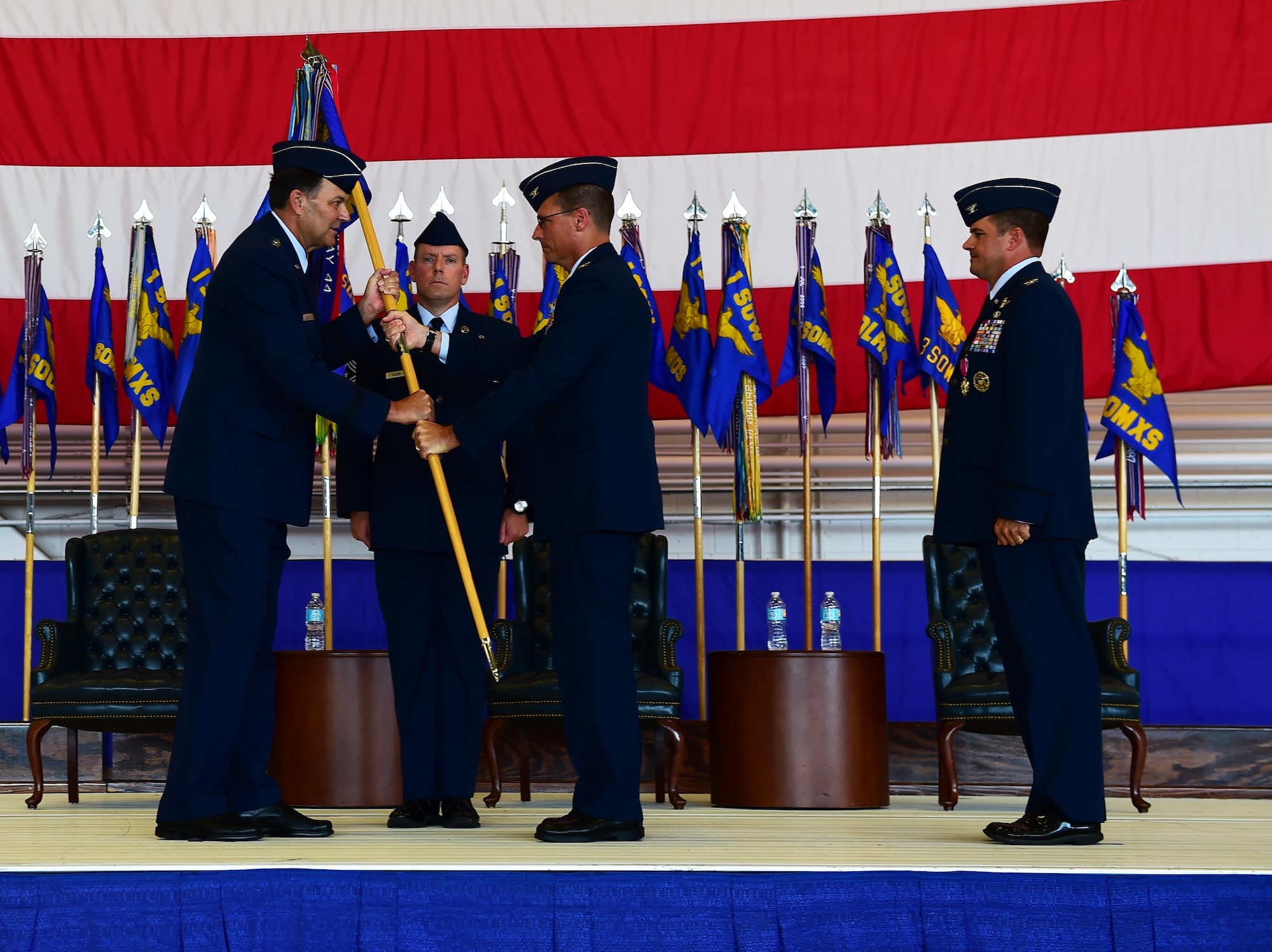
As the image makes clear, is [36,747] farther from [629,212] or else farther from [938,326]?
[938,326]

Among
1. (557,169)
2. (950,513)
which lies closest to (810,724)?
(950,513)

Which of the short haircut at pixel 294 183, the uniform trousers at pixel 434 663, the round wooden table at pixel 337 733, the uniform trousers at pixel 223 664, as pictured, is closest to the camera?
the uniform trousers at pixel 223 664

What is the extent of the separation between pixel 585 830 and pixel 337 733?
1.55 meters

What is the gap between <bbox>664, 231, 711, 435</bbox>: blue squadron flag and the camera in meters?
5.68

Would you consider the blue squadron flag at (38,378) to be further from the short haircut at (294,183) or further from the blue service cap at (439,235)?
the short haircut at (294,183)

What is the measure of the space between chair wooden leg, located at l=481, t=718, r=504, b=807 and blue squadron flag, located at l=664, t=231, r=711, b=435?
4.83 feet

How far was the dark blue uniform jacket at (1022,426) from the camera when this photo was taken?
3426 mm

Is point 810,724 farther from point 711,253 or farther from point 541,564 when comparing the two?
point 711,253

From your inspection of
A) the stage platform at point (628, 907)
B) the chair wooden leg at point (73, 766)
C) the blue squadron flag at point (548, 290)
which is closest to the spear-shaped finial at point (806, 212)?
the blue squadron flag at point (548, 290)

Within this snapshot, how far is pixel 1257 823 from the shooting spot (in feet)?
13.0

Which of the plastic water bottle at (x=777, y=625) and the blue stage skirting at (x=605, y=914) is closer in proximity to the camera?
the blue stage skirting at (x=605, y=914)

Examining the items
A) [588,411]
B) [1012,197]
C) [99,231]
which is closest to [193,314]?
[99,231]

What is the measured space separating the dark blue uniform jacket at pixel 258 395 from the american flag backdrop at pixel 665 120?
2.62 m

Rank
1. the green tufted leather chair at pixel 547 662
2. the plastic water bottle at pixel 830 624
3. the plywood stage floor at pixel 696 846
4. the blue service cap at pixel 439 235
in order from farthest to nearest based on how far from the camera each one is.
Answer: the plastic water bottle at pixel 830 624 < the green tufted leather chair at pixel 547 662 < the blue service cap at pixel 439 235 < the plywood stage floor at pixel 696 846
